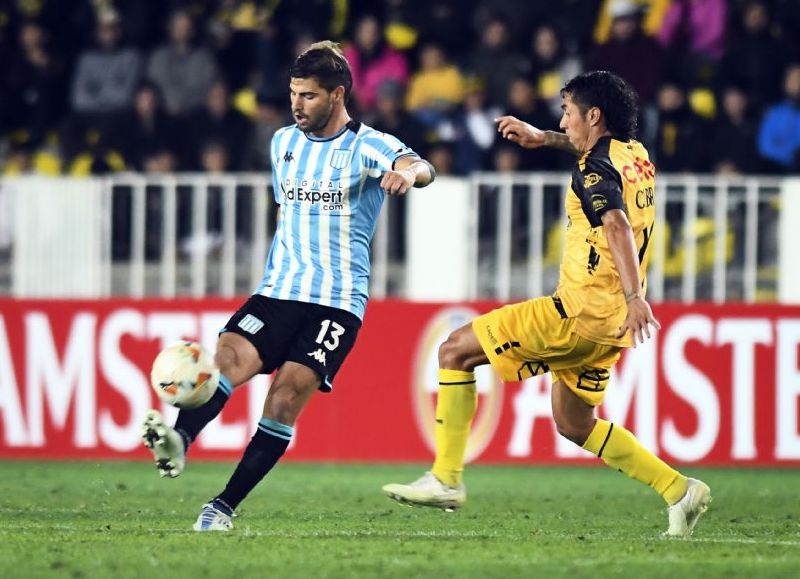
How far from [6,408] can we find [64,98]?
14.5 feet

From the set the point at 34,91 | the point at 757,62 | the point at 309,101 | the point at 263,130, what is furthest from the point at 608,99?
the point at 34,91

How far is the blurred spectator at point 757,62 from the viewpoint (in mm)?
14000

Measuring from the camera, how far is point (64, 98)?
15.8 meters

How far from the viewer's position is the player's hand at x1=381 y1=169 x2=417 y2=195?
7238mm

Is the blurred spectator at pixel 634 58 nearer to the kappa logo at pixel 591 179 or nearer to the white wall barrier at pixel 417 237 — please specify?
the white wall barrier at pixel 417 237

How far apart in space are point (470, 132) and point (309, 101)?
5.96 meters

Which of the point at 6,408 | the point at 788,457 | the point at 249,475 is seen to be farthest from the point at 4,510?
the point at 788,457

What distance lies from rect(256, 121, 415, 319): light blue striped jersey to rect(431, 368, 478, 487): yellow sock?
21.2 inches

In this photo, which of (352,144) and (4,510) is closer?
(352,144)

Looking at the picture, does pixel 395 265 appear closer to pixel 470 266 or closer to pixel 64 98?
pixel 470 266

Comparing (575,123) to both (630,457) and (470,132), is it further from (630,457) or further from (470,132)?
(470,132)

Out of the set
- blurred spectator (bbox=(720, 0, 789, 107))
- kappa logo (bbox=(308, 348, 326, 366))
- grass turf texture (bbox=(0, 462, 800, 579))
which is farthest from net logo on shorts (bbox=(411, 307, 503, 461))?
kappa logo (bbox=(308, 348, 326, 366))

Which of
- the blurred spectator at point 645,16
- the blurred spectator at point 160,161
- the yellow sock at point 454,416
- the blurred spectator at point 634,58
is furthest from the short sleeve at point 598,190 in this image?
the blurred spectator at point 645,16

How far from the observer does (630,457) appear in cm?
797
